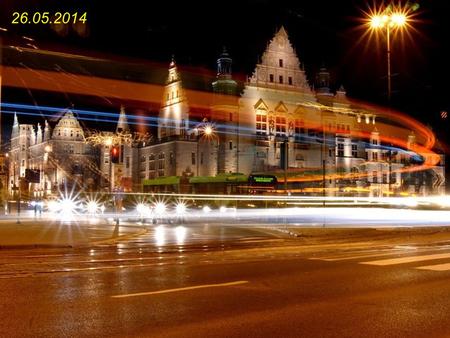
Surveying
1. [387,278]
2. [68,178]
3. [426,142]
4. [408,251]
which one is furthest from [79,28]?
[426,142]

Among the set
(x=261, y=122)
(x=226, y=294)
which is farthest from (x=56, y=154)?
(x=226, y=294)

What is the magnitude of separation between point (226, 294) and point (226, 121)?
231 feet

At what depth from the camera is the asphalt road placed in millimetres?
7266

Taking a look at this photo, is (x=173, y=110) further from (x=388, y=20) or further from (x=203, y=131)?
(x=388, y=20)

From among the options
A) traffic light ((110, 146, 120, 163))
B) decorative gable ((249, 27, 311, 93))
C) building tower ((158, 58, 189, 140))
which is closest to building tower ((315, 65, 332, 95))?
decorative gable ((249, 27, 311, 93))

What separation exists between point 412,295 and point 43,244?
525 inches

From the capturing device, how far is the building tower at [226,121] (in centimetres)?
7931

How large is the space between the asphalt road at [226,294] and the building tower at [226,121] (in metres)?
62.4

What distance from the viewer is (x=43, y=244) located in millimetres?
19406

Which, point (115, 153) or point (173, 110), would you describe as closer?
point (115, 153)

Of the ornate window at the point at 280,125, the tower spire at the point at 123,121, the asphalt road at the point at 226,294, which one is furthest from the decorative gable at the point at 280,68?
the asphalt road at the point at 226,294

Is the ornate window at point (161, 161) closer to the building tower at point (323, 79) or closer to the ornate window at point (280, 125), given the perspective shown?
the ornate window at point (280, 125)

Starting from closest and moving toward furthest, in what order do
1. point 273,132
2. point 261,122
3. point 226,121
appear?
point 226,121, point 261,122, point 273,132

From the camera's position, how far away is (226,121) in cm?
7950
